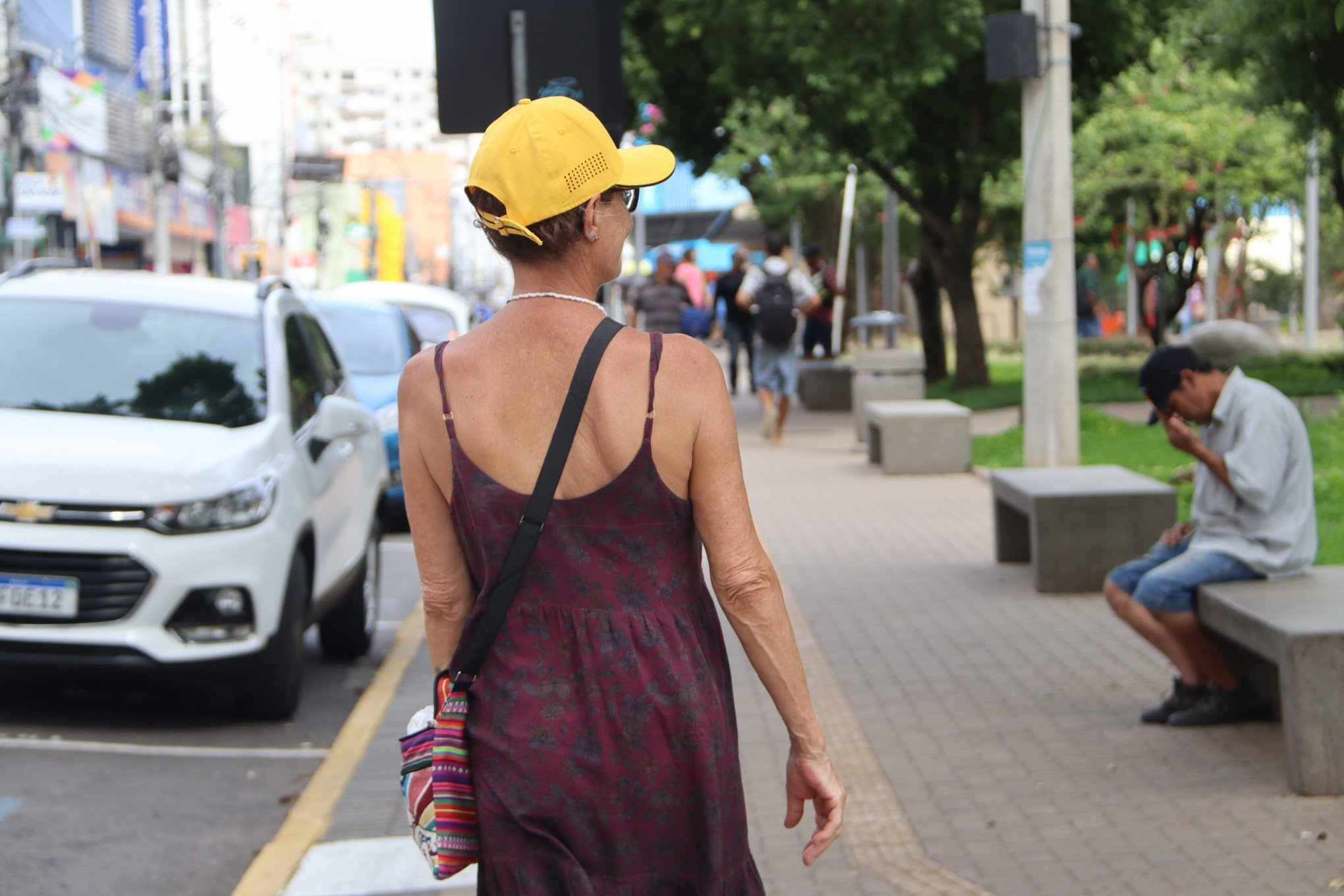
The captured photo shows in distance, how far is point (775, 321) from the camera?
16.6 meters

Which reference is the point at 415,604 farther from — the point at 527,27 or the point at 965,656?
the point at 527,27

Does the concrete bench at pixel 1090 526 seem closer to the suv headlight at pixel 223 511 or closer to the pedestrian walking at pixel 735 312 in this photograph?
the suv headlight at pixel 223 511

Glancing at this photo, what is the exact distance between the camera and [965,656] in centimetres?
741

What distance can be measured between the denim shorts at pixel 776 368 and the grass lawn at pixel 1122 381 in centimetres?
344

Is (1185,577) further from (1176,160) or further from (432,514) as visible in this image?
(1176,160)

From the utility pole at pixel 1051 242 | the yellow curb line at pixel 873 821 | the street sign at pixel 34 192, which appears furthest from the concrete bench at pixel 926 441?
the street sign at pixel 34 192

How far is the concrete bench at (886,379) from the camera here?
58.5 feet

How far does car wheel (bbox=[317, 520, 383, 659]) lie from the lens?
8055mm

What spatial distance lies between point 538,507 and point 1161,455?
11.8 meters

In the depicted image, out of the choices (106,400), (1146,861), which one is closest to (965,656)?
(1146,861)

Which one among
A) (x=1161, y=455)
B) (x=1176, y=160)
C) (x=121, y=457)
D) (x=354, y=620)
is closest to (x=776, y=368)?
(x=1161, y=455)

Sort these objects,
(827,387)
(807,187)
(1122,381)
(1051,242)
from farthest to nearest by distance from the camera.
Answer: (807,187)
(827,387)
(1122,381)
(1051,242)

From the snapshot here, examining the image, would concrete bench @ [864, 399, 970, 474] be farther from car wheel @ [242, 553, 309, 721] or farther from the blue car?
car wheel @ [242, 553, 309, 721]

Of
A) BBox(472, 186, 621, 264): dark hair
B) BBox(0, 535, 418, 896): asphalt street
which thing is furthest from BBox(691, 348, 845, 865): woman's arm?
BBox(0, 535, 418, 896): asphalt street
